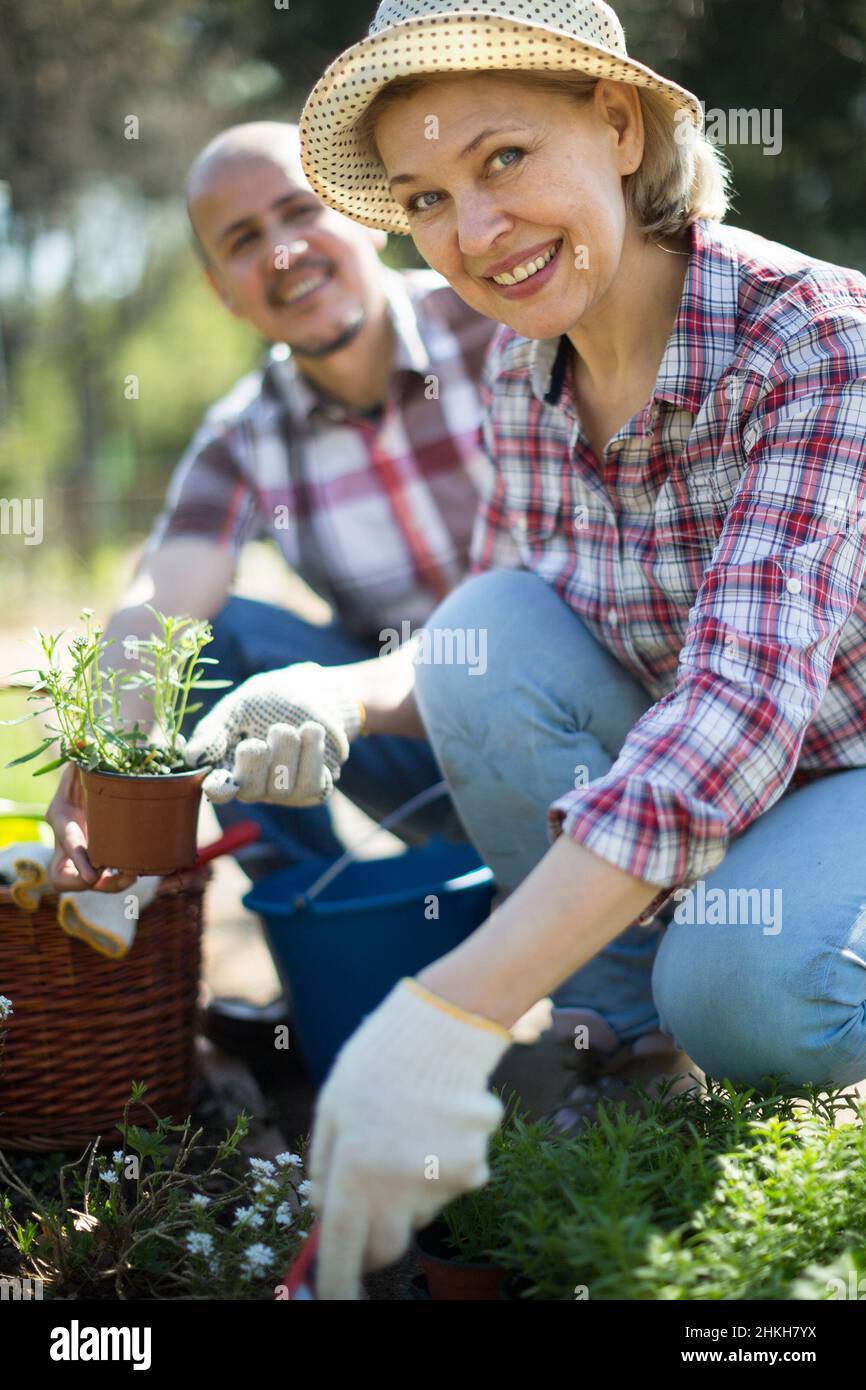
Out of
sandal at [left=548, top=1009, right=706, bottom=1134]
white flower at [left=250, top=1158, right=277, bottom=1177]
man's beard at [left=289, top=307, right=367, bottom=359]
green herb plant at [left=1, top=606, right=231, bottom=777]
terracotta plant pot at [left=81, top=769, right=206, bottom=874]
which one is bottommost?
white flower at [left=250, top=1158, right=277, bottom=1177]

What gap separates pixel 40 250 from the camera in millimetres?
9336

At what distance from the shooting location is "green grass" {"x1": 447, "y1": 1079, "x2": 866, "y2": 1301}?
111 cm

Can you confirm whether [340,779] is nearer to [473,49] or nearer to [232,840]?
[232,840]

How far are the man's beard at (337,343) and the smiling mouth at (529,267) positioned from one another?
1005 mm

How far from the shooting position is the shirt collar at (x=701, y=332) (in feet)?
5.21

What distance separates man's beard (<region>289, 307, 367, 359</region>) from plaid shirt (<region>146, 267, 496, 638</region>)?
0.09 meters

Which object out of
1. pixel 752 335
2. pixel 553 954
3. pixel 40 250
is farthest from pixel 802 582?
pixel 40 250

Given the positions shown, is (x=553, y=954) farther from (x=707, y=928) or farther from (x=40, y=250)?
(x=40, y=250)

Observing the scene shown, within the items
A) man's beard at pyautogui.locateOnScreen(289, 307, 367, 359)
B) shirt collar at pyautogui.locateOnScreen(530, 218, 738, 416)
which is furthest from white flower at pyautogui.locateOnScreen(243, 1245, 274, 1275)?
man's beard at pyautogui.locateOnScreen(289, 307, 367, 359)

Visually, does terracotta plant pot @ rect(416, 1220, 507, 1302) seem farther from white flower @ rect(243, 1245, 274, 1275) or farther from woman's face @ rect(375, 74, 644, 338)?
woman's face @ rect(375, 74, 644, 338)

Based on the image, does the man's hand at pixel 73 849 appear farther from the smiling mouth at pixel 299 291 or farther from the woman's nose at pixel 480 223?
the smiling mouth at pixel 299 291

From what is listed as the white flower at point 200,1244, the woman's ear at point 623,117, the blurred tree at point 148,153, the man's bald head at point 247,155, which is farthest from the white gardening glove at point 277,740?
the blurred tree at point 148,153

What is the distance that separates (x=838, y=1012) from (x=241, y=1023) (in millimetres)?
1161

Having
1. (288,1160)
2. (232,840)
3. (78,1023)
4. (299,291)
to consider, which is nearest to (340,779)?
(232,840)
